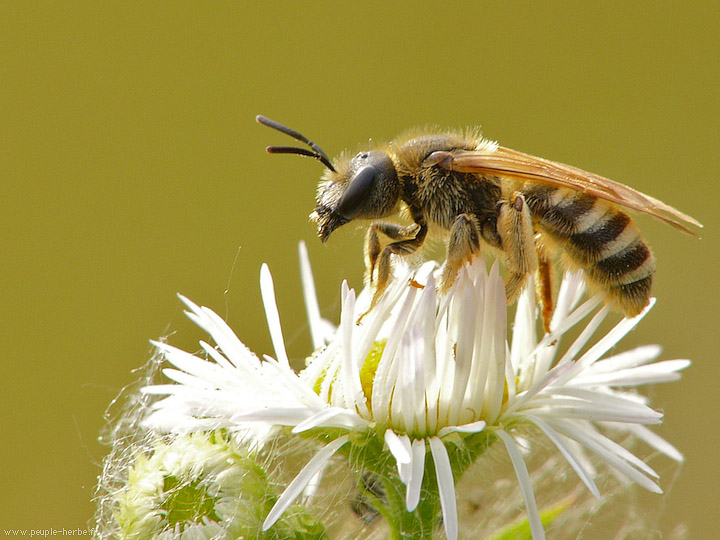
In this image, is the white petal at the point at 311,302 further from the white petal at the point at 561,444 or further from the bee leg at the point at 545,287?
the white petal at the point at 561,444

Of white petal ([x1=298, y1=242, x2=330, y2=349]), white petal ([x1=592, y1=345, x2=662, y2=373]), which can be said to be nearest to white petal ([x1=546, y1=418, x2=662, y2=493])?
white petal ([x1=592, y1=345, x2=662, y2=373])

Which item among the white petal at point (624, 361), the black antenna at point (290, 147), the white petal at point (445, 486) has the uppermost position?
the black antenna at point (290, 147)

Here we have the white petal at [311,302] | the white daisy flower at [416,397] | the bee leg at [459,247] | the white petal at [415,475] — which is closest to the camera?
the white petal at [415,475]

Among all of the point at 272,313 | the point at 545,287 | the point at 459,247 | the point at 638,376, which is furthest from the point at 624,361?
the point at 272,313

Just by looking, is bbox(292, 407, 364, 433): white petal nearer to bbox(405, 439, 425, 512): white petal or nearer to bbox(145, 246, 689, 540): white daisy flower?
bbox(145, 246, 689, 540): white daisy flower

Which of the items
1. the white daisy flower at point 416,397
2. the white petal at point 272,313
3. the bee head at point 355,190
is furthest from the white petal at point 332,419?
the bee head at point 355,190

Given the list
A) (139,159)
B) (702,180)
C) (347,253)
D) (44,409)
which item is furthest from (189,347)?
(702,180)
